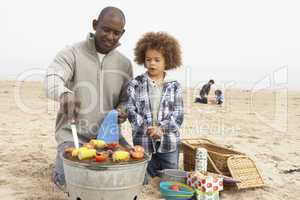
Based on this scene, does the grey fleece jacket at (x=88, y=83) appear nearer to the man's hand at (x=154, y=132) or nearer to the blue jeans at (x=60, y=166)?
the blue jeans at (x=60, y=166)

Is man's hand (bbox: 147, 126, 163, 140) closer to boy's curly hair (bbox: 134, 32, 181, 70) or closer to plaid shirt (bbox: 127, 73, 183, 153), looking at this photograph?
plaid shirt (bbox: 127, 73, 183, 153)

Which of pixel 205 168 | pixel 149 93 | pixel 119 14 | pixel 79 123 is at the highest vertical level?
pixel 119 14

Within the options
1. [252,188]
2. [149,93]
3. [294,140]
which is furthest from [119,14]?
[294,140]

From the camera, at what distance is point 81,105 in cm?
373

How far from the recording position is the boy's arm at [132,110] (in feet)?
12.7

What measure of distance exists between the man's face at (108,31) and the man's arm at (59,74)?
13.4 inches

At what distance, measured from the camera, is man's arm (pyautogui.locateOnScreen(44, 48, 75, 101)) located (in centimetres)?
312

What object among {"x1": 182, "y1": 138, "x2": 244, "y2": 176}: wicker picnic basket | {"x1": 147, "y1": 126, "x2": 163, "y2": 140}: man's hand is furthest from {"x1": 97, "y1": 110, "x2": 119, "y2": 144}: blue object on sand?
{"x1": 182, "y1": 138, "x2": 244, "y2": 176}: wicker picnic basket

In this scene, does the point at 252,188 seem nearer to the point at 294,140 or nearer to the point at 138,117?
the point at 138,117

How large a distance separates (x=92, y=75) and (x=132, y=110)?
0.57 m

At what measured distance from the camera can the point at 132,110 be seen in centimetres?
389

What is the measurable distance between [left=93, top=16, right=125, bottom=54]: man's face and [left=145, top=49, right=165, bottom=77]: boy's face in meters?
0.45

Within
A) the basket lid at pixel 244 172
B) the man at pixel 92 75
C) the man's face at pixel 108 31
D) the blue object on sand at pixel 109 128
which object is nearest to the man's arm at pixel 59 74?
the man at pixel 92 75

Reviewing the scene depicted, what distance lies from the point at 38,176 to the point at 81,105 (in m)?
1.02
